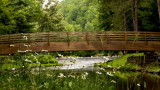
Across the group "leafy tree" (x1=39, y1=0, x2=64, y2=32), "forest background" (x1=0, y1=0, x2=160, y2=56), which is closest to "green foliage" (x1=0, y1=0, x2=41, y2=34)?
"forest background" (x1=0, y1=0, x2=160, y2=56)

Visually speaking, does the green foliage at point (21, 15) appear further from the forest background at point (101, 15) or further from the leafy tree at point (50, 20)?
the leafy tree at point (50, 20)

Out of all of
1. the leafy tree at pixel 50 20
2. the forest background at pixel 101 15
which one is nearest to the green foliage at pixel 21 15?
the forest background at pixel 101 15

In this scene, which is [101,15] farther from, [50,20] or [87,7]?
[50,20]

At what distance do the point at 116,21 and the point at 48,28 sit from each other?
1685cm

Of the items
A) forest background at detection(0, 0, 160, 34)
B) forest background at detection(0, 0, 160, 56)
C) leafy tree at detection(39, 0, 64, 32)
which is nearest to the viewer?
forest background at detection(0, 0, 160, 56)

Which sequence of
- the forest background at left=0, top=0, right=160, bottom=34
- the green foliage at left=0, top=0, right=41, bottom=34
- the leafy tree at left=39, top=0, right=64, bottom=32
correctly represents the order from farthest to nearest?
the leafy tree at left=39, top=0, right=64, bottom=32, the green foliage at left=0, top=0, right=41, bottom=34, the forest background at left=0, top=0, right=160, bottom=34

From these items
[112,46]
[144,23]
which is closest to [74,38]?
[112,46]

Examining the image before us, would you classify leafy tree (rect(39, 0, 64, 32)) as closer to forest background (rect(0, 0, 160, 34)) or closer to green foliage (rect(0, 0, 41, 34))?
forest background (rect(0, 0, 160, 34))

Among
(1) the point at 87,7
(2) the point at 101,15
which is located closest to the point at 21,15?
(1) the point at 87,7

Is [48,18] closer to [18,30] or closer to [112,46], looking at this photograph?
[18,30]

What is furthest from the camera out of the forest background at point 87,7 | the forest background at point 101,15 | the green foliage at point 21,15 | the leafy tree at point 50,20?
the leafy tree at point 50,20

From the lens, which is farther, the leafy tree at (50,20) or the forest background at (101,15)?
the leafy tree at (50,20)

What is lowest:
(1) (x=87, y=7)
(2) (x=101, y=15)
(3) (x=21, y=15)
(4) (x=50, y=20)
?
(4) (x=50, y=20)

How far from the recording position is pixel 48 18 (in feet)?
129
